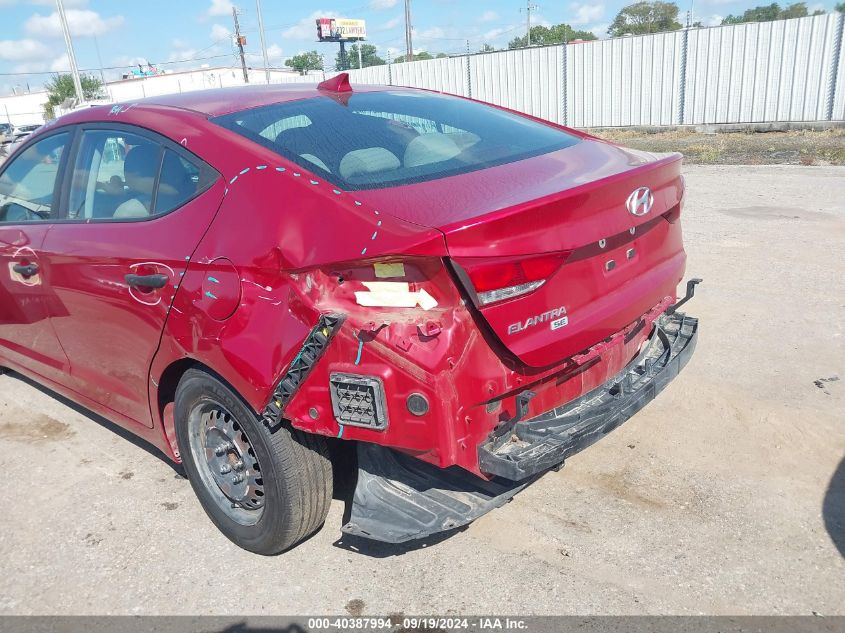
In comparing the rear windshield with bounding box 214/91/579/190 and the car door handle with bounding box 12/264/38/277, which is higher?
the rear windshield with bounding box 214/91/579/190

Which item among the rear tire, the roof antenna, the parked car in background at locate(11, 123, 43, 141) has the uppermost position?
the roof antenna

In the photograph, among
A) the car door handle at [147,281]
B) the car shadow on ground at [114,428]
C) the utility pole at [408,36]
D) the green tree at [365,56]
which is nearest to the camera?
the car door handle at [147,281]

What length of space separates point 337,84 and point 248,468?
76.3 inches

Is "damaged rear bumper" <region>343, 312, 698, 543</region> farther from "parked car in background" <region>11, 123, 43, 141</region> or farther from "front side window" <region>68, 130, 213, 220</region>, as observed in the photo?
"parked car in background" <region>11, 123, 43, 141</region>

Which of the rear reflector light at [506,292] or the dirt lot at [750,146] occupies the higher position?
the rear reflector light at [506,292]

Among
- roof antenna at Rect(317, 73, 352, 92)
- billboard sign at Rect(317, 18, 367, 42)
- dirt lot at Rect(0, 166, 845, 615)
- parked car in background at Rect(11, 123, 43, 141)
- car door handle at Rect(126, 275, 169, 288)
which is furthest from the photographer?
billboard sign at Rect(317, 18, 367, 42)

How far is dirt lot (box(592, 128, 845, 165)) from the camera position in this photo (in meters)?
13.2

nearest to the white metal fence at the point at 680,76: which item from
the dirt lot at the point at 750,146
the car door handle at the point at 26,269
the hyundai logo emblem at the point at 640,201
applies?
the dirt lot at the point at 750,146

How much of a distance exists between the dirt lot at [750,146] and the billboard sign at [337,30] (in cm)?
5664

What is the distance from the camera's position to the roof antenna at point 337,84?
347 cm

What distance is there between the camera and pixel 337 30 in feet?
232

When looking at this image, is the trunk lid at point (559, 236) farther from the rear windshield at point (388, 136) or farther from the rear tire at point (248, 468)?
the rear tire at point (248, 468)

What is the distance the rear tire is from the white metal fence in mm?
19779

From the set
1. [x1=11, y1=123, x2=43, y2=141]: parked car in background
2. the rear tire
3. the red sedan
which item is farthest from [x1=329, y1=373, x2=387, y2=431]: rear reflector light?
[x1=11, y1=123, x2=43, y2=141]: parked car in background
